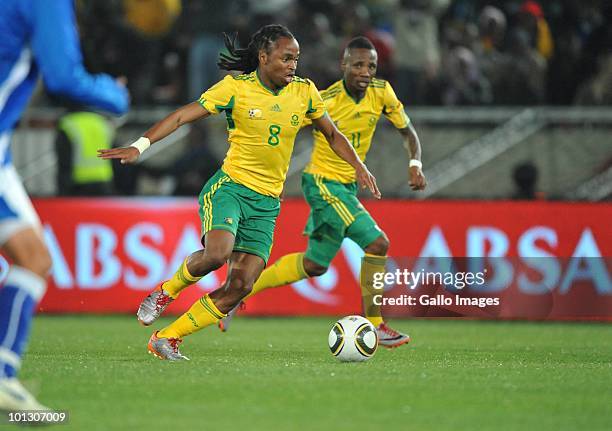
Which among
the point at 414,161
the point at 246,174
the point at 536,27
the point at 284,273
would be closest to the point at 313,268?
the point at 284,273

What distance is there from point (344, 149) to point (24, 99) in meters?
3.59

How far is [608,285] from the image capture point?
13.6 metres

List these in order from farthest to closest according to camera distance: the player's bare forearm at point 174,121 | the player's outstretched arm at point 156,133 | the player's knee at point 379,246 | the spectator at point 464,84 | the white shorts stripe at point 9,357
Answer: the spectator at point 464,84
the player's knee at point 379,246
the player's bare forearm at point 174,121
the player's outstretched arm at point 156,133
the white shorts stripe at point 9,357

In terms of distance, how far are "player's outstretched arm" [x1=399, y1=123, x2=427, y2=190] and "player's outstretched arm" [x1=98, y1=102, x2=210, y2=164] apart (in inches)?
86.7

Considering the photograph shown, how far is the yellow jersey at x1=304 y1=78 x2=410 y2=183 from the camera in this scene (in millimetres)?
10742

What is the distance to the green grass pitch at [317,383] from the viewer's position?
623cm

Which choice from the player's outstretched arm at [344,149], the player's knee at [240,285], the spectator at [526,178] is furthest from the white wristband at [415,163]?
the spectator at [526,178]

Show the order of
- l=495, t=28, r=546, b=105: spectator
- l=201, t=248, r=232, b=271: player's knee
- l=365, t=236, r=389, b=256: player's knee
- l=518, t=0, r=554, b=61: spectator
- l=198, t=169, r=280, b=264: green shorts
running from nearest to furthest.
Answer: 1. l=201, t=248, r=232, b=271: player's knee
2. l=198, t=169, r=280, b=264: green shorts
3. l=365, t=236, r=389, b=256: player's knee
4. l=495, t=28, r=546, b=105: spectator
5. l=518, t=0, r=554, b=61: spectator

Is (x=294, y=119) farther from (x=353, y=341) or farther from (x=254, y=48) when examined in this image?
(x=353, y=341)

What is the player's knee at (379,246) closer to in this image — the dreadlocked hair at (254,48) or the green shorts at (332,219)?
the green shorts at (332,219)

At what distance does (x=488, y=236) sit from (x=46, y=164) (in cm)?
559

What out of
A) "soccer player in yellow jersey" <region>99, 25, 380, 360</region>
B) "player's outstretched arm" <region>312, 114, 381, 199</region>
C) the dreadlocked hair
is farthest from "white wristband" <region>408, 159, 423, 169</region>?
the dreadlocked hair

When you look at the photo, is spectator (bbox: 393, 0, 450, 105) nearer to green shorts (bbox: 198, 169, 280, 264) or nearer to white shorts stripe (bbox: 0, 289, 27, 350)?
green shorts (bbox: 198, 169, 280, 264)

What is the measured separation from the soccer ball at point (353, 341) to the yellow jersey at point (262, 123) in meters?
1.15
